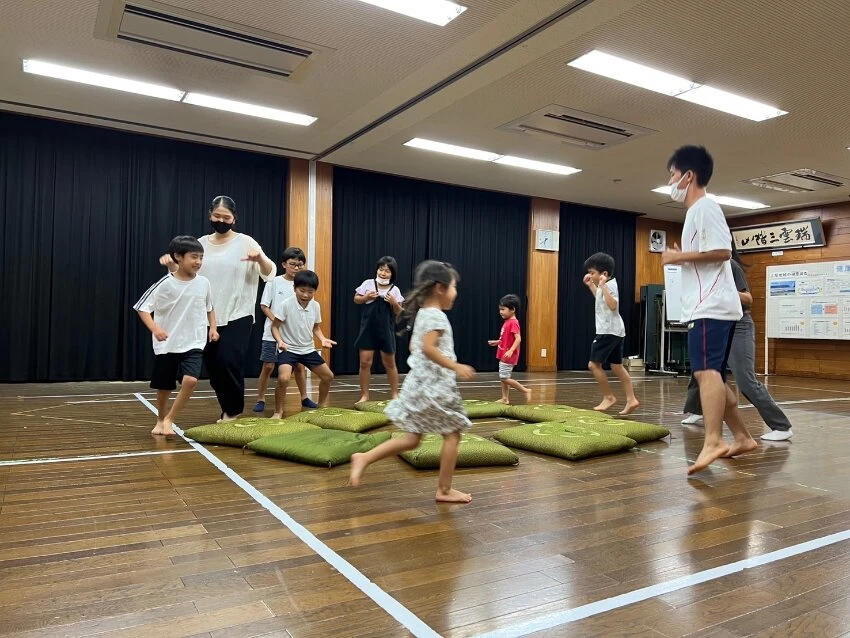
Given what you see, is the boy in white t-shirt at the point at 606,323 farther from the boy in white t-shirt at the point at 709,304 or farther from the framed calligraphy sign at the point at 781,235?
the framed calligraphy sign at the point at 781,235

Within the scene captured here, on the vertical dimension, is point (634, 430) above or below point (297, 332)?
below

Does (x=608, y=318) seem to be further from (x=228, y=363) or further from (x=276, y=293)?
(x=228, y=363)

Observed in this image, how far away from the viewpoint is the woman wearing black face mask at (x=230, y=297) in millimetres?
3689

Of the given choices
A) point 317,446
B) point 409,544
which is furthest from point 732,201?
point 409,544

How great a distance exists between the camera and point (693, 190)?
283 centimetres

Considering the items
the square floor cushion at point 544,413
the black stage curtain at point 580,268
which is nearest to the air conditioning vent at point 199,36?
the square floor cushion at point 544,413

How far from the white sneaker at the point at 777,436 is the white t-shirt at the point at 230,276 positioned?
317 cm

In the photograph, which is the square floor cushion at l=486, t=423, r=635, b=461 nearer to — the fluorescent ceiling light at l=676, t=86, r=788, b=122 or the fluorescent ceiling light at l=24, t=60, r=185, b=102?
the fluorescent ceiling light at l=676, t=86, r=788, b=122

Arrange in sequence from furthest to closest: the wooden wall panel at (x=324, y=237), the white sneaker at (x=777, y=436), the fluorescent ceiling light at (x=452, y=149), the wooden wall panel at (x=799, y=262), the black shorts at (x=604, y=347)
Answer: the wooden wall panel at (x=799, y=262) → the wooden wall panel at (x=324, y=237) → the fluorescent ceiling light at (x=452, y=149) → the black shorts at (x=604, y=347) → the white sneaker at (x=777, y=436)

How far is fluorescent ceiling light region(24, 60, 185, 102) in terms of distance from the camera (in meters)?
5.30

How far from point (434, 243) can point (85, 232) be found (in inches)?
183

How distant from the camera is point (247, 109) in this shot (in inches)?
246

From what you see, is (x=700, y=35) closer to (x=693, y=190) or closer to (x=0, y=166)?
(x=693, y=190)

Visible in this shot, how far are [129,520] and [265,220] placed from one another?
636 centimetres
